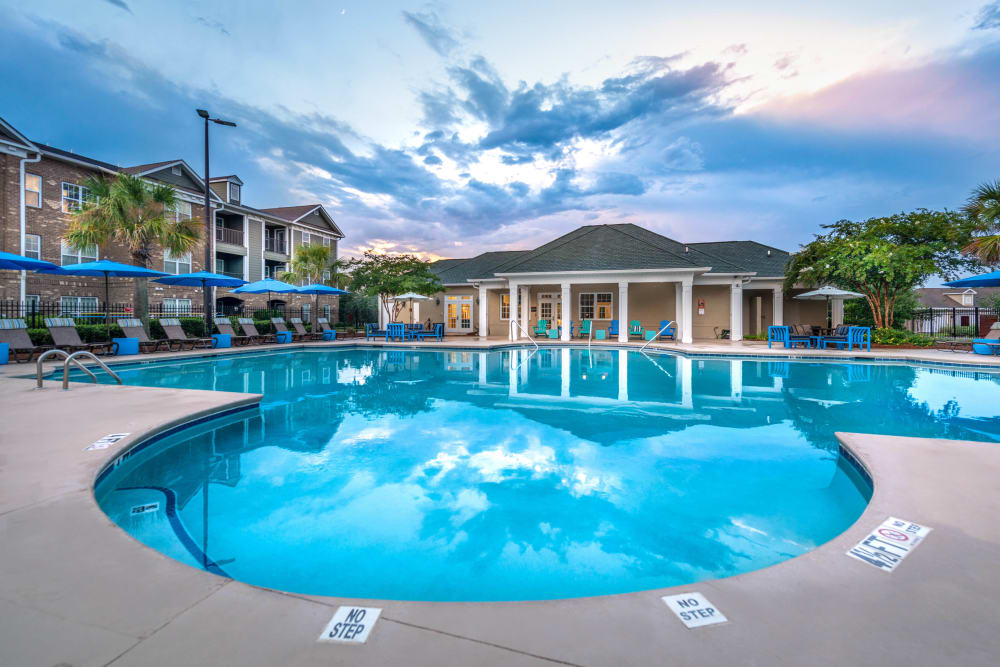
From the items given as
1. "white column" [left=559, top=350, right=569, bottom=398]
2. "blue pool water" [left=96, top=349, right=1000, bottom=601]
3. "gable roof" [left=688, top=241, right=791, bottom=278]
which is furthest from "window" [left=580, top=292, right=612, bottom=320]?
"blue pool water" [left=96, top=349, right=1000, bottom=601]

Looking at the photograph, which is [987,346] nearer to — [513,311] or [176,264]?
[513,311]

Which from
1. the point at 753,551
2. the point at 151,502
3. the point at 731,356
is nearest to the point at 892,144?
the point at 731,356

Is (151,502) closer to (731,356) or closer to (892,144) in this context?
(731,356)

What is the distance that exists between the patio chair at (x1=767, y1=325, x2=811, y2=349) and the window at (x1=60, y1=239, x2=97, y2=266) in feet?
90.8

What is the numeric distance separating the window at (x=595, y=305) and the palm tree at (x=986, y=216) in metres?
12.6

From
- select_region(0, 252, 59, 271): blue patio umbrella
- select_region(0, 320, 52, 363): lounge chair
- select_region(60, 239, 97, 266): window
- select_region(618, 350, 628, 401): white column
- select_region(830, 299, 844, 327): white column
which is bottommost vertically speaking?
select_region(618, 350, 628, 401): white column

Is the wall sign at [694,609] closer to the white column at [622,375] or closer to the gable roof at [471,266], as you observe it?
the white column at [622,375]

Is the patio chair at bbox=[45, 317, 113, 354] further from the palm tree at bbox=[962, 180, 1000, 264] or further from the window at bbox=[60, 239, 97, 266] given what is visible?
the palm tree at bbox=[962, 180, 1000, 264]

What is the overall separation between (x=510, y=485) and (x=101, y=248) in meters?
24.2

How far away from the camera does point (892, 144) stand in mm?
19141

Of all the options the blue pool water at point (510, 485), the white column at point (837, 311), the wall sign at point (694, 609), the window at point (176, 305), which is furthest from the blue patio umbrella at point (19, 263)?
the white column at point (837, 311)

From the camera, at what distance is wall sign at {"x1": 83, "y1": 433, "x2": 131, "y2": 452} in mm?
4070

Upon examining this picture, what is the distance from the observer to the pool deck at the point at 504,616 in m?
1.53

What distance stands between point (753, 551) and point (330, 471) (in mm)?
3944
